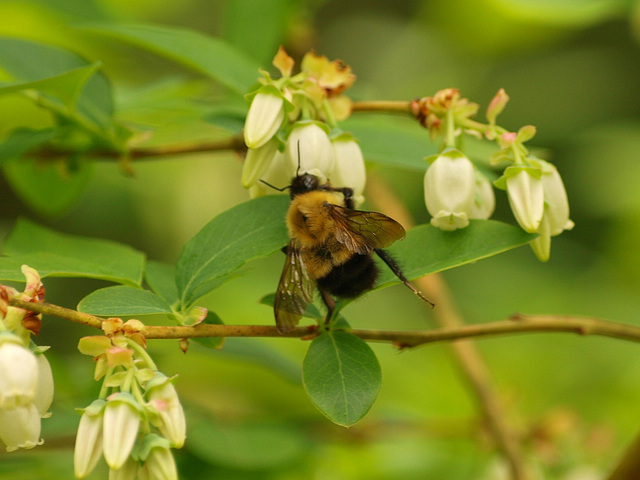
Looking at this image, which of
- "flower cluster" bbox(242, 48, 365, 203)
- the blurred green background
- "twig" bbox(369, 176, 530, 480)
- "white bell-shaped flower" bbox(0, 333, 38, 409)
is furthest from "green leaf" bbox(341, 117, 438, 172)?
"white bell-shaped flower" bbox(0, 333, 38, 409)

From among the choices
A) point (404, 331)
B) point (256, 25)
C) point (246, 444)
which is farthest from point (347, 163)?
point (256, 25)

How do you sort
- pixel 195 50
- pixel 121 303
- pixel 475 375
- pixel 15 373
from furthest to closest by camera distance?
1. pixel 475 375
2. pixel 195 50
3. pixel 121 303
4. pixel 15 373

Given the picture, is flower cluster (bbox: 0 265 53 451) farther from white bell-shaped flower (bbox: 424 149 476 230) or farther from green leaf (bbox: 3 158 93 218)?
green leaf (bbox: 3 158 93 218)

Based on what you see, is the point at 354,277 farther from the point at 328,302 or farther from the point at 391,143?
the point at 391,143

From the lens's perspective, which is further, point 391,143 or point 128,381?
point 391,143

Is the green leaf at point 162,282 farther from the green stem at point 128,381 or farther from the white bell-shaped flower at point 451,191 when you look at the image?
the white bell-shaped flower at point 451,191

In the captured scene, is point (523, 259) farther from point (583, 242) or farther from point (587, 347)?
point (587, 347)

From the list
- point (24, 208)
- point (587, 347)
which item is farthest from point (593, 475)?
point (24, 208)
